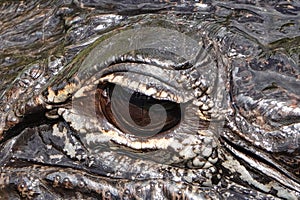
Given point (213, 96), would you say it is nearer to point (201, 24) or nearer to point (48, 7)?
point (201, 24)

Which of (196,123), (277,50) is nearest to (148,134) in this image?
(196,123)

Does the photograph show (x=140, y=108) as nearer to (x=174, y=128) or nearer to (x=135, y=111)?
(x=135, y=111)

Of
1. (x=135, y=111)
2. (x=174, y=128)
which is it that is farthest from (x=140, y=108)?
(x=174, y=128)

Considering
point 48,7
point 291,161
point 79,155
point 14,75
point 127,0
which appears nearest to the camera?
point 291,161

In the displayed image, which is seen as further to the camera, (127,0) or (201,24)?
(127,0)
